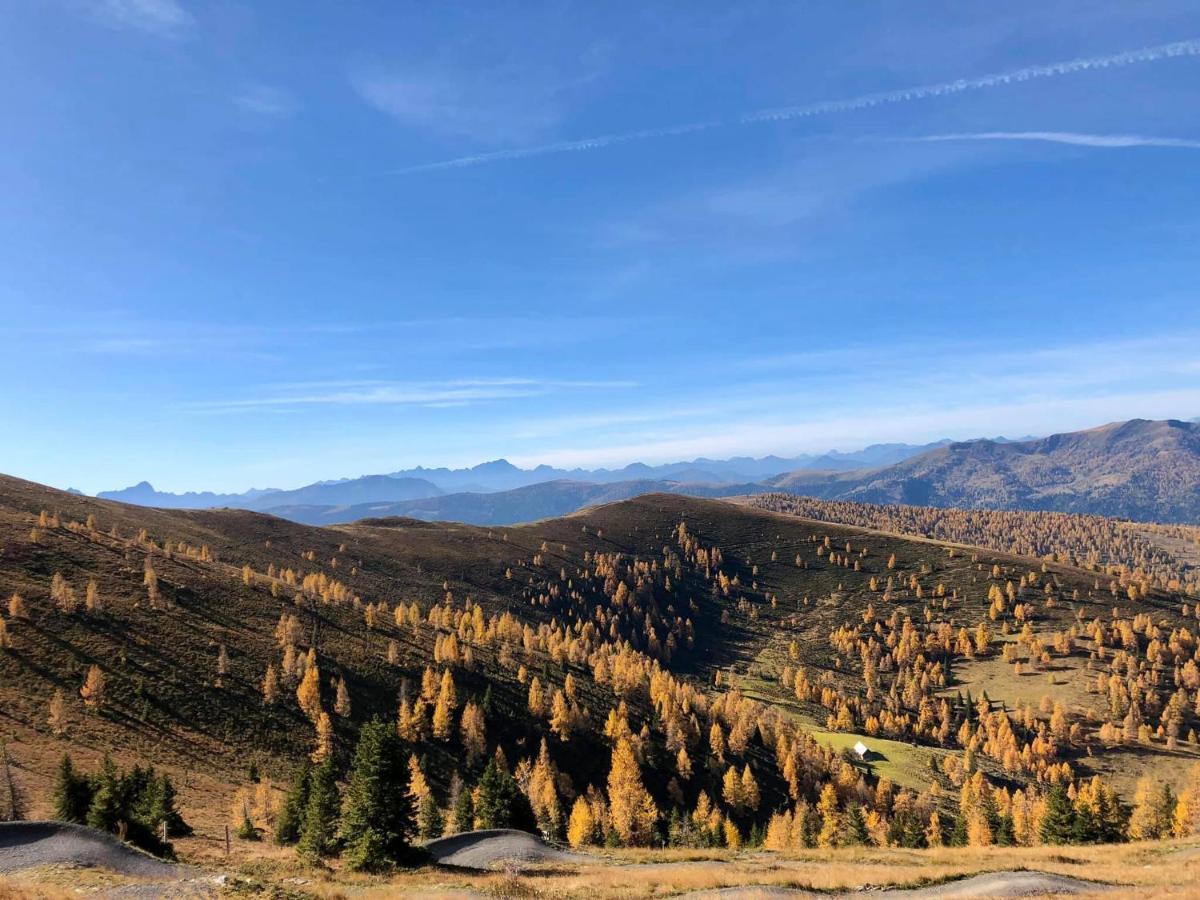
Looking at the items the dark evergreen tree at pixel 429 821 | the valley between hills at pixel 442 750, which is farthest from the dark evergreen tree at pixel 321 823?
the dark evergreen tree at pixel 429 821

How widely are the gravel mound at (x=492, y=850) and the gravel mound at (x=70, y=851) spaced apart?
51.4 ft

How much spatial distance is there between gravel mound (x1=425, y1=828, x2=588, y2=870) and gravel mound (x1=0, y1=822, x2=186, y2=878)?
1567cm

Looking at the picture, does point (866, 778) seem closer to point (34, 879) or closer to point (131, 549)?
point (34, 879)

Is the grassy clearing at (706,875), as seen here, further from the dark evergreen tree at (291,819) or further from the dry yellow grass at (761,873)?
the dark evergreen tree at (291,819)

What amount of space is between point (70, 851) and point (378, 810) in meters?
16.7

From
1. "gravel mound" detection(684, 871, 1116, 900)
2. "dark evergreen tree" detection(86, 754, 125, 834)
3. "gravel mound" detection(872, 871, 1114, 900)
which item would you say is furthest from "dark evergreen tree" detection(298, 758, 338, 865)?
"gravel mound" detection(872, 871, 1114, 900)

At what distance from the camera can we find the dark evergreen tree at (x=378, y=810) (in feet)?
121

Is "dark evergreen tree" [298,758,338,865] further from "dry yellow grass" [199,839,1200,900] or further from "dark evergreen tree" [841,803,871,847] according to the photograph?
"dark evergreen tree" [841,803,871,847]

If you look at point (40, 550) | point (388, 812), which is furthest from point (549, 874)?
point (40, 550)

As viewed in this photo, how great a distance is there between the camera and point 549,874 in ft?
122

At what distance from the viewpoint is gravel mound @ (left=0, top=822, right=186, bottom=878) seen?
33.5m

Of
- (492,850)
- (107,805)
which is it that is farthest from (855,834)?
(107,805)

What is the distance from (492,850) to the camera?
43.7m

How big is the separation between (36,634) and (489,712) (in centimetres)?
7604
